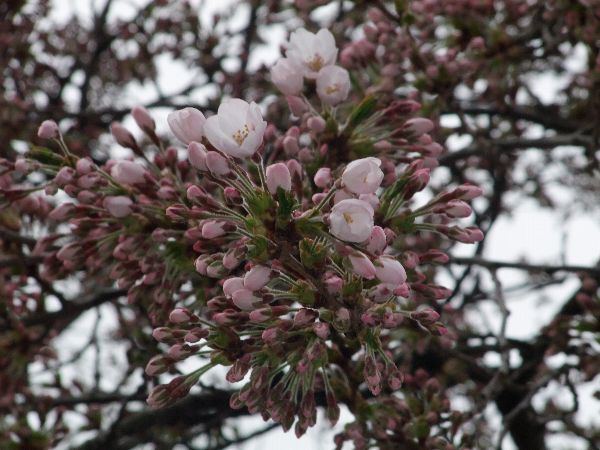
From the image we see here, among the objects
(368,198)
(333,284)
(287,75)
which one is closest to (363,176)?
(368,198)

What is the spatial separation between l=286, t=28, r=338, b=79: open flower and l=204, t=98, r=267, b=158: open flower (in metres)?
0.60

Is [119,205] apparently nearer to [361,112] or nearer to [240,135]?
[240,135]

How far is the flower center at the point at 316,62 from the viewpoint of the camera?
2254 millimetres

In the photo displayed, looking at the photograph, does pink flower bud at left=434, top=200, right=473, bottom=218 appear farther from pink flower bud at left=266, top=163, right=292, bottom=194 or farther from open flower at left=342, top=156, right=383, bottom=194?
pink flower bud at left=266, top=163, right=292, bottom=194

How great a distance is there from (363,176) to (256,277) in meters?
0.34

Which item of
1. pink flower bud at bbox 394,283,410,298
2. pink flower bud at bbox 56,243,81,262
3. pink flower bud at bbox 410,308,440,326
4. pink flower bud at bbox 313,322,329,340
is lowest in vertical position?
pink flower bud at bbox 410,308,440,326

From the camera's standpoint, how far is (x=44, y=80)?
5.37m

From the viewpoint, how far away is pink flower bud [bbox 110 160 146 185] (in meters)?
2.06

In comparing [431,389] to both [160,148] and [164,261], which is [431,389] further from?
[160,148]

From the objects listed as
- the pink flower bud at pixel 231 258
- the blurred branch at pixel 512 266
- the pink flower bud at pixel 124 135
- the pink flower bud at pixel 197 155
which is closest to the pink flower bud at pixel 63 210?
the pink flower bud at pixel 124 135

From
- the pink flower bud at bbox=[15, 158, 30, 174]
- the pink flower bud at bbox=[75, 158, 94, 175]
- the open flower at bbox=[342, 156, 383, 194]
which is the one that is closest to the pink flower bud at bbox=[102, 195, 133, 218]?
the pink flower bud at bbox=[75, 158, 94, 175]

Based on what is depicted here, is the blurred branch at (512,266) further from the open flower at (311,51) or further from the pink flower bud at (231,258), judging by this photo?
the pink flower bud at (231,258)

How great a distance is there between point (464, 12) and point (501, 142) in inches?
27.6

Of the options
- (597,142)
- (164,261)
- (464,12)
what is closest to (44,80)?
(464,12)
